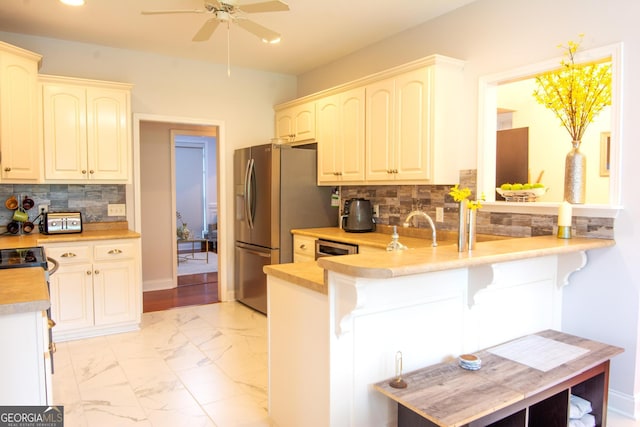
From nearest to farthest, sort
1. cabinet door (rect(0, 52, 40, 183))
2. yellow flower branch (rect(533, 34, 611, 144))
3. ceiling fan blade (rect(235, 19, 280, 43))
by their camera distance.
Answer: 1. yellow flower branch (rect(533, 34, 611, 144))
2. ceiling fan blade (rect(235, 19, 280, 43))
3. cabinet door (rect(0, 52, 40, 183))

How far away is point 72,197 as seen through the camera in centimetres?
429

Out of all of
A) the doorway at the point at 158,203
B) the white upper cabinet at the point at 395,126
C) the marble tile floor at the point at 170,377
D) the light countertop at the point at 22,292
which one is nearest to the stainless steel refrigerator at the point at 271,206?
the white upper cabinet at the point at 395,126

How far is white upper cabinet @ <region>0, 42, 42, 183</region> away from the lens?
3391 millimetres

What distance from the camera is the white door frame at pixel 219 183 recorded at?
14.9ft

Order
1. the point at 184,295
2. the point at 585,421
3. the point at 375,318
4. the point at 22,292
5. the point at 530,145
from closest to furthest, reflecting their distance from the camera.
Answer: the point at 22,292 → the point at 375,318 → the point at 585,421 → the point at 530,145 → the point at 184,295

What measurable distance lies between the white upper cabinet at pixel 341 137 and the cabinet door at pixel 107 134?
6.33ft

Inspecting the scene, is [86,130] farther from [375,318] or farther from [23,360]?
[375,318]

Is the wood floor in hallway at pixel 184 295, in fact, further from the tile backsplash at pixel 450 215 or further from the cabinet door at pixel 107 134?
the tile backsplash at pixel 450 215

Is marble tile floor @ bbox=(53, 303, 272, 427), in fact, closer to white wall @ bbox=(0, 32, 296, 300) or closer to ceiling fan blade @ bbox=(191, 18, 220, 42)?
white wall @ bbox=(0, 32, 296, 300)

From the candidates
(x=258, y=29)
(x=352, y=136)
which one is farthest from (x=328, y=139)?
(x=258, y=29)

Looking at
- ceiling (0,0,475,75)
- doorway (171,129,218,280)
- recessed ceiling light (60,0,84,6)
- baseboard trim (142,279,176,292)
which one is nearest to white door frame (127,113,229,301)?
ceiling (0,0,475,75)

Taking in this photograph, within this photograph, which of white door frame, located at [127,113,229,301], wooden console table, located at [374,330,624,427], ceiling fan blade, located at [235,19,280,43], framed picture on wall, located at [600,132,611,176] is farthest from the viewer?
white door frame, located at [127,113,229,301]

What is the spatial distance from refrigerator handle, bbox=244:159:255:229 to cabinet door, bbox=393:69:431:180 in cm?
175

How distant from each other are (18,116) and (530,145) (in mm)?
4702
